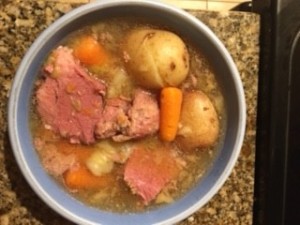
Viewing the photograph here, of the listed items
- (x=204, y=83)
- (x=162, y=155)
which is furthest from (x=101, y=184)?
(x=204, y=83)

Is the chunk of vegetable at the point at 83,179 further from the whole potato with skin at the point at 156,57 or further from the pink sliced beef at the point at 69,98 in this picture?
the whole potato with skin at the point at 156,57

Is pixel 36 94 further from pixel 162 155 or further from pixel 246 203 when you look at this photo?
pixel 246 203

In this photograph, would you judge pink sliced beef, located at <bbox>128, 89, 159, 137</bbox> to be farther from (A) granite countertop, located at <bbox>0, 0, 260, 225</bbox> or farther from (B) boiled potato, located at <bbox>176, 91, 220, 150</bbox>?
(A) granite countertop, located at <bbox>0, 0, 260, 225</bbox>

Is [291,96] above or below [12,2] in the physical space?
below

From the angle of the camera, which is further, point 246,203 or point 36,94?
point 246,203

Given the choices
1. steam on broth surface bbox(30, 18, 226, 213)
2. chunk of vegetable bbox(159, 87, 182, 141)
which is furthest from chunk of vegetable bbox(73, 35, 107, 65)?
chunk of vegetable bbox(159, 87, 182, 141)

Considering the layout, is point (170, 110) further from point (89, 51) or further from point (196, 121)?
point (89, 51)
